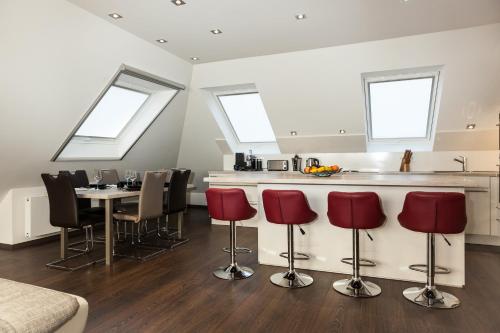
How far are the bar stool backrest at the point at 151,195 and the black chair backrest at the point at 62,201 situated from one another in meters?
0.69

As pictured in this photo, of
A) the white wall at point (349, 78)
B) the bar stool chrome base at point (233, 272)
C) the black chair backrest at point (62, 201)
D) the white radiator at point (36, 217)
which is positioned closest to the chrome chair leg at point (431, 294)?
the bar stool chrome base at point (233, 272)

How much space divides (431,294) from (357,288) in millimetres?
575

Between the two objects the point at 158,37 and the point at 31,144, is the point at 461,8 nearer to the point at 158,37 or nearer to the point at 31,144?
the point at 158,37

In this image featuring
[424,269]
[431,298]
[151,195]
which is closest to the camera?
[431,298]

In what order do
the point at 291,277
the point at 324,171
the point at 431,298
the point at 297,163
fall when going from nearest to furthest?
the point at 431,298 < the point at 291,277 < the point at 324,171 < the point at 297,163

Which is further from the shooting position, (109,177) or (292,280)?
(109,177)

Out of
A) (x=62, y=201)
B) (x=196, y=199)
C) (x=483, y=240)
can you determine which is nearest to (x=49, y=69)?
(x=62, y=201)

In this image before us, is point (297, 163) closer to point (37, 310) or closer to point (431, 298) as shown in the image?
point (431, 298)

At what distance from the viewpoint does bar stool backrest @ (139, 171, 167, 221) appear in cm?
395

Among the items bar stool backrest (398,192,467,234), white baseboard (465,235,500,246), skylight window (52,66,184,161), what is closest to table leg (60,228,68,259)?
skylight window (52,66,184,161)

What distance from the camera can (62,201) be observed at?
12.3ft

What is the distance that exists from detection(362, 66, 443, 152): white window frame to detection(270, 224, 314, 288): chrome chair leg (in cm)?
282

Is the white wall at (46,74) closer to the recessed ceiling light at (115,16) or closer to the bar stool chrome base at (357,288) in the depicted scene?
the recessed ceiling light at (115,16)

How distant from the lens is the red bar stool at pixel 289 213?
303 cm
